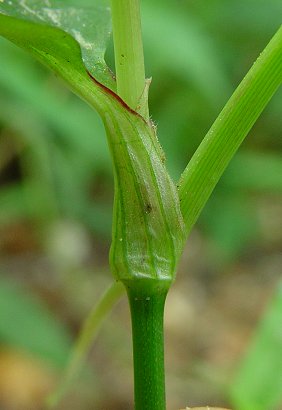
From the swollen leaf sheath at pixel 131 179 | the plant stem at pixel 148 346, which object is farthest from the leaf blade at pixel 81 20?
the plant stem at pixel 148 346

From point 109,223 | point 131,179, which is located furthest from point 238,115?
point 109,223

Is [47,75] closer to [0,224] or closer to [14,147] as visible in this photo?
[14,147]

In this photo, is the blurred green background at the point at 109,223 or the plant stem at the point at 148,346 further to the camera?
the blurred green background at the point at 109,223

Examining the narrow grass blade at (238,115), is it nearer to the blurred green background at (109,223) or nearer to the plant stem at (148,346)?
the plant stem at (148,346)

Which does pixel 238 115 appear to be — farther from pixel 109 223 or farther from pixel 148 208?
pixel 109 223

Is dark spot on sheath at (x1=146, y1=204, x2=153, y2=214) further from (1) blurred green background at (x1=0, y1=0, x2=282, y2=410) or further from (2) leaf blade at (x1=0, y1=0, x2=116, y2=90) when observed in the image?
(1) blurred green background at (x1=0, y1=0, x2=282, y2=410)

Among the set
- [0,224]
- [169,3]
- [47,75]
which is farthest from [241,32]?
[0,224]

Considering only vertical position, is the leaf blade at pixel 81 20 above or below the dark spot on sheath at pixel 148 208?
above
